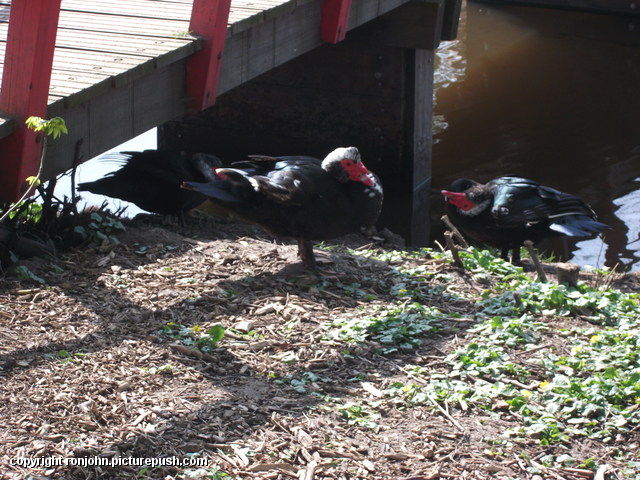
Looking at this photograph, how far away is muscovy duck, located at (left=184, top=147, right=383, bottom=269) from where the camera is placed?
204 inches

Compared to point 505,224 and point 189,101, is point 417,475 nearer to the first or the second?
point 189,101

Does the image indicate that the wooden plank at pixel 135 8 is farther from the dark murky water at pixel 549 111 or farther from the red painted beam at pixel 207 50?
the dark murky water at pixel 549 111

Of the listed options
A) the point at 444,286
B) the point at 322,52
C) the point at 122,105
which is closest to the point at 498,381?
the point at 444,286

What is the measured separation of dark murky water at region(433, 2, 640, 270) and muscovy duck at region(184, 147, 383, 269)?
3.80 meters

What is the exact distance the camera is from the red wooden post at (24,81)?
161 inches

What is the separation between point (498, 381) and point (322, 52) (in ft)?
22.9

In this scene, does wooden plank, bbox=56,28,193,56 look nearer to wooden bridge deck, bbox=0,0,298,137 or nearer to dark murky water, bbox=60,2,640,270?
wooden bridge deck, bbox=0,0,298,137

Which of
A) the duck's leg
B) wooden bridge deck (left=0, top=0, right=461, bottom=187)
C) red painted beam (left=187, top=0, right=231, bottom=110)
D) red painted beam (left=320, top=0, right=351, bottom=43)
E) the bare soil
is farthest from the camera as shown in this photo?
red painted beam (left=320, top=0, right=351, bottom=43)

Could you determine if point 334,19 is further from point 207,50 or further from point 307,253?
point 307,253

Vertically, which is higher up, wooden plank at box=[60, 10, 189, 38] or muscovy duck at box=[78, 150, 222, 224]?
wooden plank at box=[60, 10, 189, 38]

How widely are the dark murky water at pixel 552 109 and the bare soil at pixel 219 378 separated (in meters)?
4.52

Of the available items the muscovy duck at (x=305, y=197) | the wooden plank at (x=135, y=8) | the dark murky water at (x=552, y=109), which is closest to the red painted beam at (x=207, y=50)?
the wooden plank at (x=135, y=8)

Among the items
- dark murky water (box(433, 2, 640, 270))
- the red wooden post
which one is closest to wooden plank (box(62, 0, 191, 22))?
the red wooden post

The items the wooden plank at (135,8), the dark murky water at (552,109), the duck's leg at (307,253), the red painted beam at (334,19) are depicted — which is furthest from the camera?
the dark murky water at (552,109)
